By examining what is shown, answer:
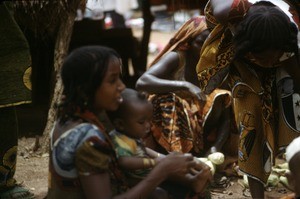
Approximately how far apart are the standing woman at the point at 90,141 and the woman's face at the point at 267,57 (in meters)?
0.89

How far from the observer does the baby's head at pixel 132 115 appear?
8.84ft

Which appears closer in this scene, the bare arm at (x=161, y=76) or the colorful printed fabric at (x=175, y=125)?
the bare arm at (x=161, y=76)

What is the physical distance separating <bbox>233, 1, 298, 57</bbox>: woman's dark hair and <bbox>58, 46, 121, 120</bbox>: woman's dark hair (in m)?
0.91

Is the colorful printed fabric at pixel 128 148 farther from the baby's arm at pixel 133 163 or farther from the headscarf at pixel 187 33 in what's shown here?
the headscarf at pixel 187 33

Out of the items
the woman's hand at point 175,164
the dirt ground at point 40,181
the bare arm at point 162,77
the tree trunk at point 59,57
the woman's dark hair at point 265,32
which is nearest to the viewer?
the woman's hand at point 175,164

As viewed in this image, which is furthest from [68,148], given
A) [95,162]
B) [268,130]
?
[268,130]

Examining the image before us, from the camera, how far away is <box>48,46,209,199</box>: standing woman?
2488 mm

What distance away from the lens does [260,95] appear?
3541 millimetres

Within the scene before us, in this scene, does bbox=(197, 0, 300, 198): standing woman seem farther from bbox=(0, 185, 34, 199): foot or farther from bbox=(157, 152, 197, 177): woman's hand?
bbox=(0, 185, 34, 199): foot

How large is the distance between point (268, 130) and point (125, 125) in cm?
121

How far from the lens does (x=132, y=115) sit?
8.83 feet

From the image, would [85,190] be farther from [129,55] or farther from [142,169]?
[129,55]

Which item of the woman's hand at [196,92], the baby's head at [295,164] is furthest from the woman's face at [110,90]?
the woman's hand at [196,92]

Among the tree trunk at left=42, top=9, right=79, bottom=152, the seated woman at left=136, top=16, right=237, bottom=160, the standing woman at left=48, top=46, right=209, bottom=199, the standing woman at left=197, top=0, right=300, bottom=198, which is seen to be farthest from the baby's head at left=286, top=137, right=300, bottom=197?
the tree trunk at left=42, top=9, right=79, bottom=152
